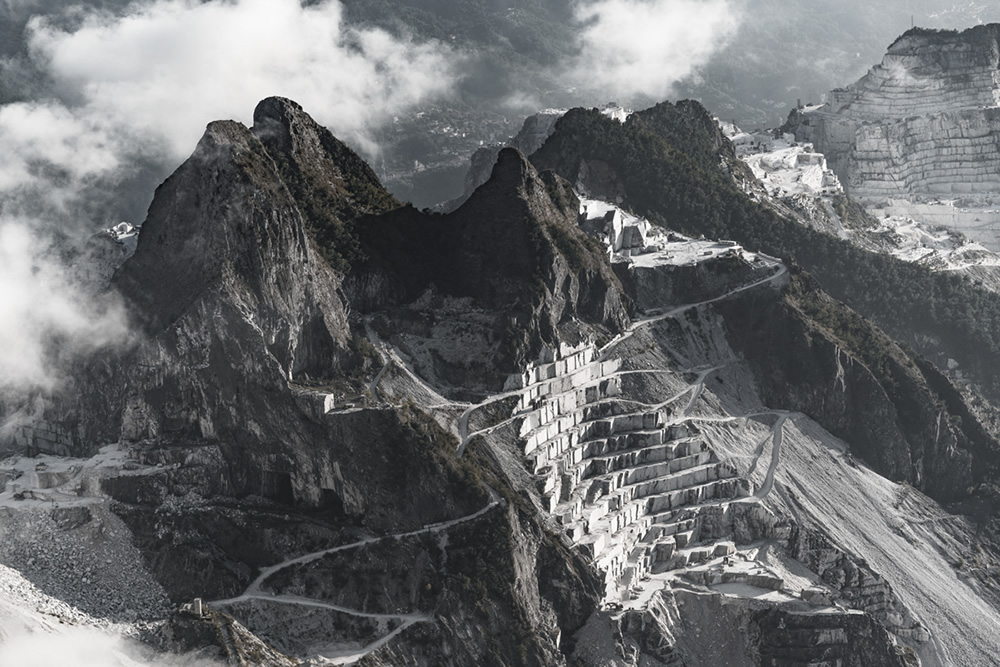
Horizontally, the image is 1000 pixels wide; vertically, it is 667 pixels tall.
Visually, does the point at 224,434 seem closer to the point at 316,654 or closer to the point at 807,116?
the point at 316,654

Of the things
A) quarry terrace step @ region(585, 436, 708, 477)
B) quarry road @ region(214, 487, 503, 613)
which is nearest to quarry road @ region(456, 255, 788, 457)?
quarry terrace step @ region(585, 436, 708, 477)

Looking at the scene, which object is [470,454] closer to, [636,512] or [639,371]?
[636,512]

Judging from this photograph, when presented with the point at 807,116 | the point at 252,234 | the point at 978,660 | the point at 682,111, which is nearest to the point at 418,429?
the point at 252,234

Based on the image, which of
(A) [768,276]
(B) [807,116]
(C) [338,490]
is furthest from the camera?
(B) [807,116]

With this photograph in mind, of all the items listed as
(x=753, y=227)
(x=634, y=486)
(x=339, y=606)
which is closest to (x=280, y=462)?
(x=339, y=606)

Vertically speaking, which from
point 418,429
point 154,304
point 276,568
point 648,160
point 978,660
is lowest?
point 978,660

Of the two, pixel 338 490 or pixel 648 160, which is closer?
A: pixel 338 490

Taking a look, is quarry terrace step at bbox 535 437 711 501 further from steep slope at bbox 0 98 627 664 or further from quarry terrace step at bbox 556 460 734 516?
steep slope at bbox 0 98 627 664
